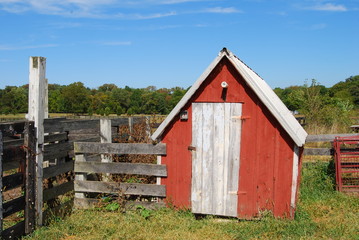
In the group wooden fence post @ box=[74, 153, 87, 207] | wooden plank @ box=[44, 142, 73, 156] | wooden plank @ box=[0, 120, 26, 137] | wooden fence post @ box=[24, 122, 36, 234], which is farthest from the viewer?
wooden fence post @ box=[74, 153, 87, 207]

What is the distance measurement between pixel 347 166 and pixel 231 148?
402cm

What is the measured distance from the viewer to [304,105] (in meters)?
22.4

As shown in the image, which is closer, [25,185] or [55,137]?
[25,185]

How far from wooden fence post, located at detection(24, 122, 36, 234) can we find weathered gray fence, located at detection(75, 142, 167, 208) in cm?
172

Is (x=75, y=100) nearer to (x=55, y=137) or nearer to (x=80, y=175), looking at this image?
(x=80, y=175)

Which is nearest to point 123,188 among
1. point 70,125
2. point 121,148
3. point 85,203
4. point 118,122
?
point 121,148

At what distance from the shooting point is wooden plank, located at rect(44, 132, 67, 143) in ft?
24.8

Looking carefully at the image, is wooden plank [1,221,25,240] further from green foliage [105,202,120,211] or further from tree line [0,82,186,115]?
tree line [0,82,186,115]

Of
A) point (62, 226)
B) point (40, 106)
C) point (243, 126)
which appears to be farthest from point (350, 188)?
point (40, 106)

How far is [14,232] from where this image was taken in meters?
6.06

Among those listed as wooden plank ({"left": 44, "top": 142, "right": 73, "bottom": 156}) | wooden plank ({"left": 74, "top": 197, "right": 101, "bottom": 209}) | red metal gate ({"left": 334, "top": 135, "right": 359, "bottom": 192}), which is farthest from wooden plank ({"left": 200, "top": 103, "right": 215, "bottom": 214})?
red metal gate ({"left": 334, "top": 135, "right": 359, "bottom": 192})

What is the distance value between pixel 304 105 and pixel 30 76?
1915 centimetres

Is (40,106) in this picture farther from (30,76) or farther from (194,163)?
(194,163)

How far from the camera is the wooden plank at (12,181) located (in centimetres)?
584
